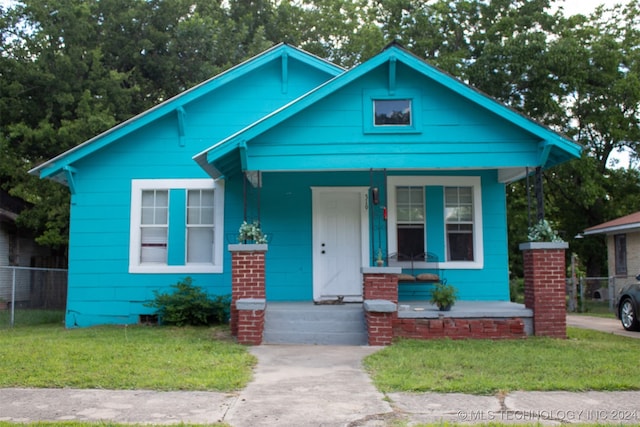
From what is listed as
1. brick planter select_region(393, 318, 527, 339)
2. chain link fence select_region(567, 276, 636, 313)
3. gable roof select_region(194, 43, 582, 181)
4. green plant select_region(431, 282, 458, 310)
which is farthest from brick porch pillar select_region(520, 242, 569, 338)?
chain link fence select_region(567, 276, 636, 313)

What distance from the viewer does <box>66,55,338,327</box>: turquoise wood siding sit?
1178cm

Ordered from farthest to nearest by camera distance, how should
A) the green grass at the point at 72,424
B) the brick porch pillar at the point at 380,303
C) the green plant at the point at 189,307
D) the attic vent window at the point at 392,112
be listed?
the green plant at the point at 189,307 → the attic vent window at the point at 392,112 → the brick porch pillar at the point at 380,303 → the green grass at the point at 72,424

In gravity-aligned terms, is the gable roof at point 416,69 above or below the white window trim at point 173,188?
above

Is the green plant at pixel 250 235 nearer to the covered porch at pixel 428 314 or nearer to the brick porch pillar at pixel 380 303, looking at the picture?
the covered porch at pixel 428 314

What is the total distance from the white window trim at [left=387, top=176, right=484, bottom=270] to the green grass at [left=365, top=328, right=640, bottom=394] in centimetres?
264

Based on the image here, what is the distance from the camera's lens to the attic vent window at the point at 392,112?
32.8ft

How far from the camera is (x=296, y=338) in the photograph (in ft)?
30.5

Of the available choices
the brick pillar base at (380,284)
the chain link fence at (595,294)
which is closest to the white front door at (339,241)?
the brick pillar base at (380,284)

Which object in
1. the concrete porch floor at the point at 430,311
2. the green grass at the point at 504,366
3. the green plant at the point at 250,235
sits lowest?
the green grass at the point at 504,366

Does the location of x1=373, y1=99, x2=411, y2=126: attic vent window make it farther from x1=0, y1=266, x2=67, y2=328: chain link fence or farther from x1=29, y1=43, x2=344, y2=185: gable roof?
x1=0, y1=266, x2=67, y2=328: chain link fence

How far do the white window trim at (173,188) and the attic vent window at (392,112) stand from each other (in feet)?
12.2

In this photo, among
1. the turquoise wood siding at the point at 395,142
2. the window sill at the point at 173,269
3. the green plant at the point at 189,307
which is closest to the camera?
the turquoise wood siding at the point at 395,142

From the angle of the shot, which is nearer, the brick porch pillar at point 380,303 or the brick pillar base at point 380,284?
the brick porch pillar at point 380,303

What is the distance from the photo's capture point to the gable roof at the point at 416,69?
376 inches
